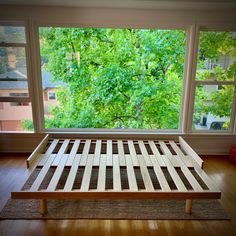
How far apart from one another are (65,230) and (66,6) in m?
2.51

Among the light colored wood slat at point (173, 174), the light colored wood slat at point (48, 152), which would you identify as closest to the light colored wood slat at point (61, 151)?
the light colored wood slat at point (48, 152)

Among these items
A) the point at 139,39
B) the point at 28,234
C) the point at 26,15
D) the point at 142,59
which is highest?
the point at 26,15

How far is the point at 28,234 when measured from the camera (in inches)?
67.4

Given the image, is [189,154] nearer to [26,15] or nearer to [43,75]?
[43,75]

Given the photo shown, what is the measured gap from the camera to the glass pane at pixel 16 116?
3.11 m

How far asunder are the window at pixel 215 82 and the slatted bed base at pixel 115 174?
0.60 m

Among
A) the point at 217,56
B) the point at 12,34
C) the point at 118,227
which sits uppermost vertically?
the point at 12,34

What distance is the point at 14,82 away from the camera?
9.99ft

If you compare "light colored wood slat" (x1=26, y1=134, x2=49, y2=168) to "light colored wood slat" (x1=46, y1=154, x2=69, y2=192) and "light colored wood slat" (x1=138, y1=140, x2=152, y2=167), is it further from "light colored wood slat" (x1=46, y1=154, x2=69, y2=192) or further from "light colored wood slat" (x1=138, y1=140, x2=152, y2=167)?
"light colored wood slat" (x1=138, y1=140, x2=152, y2=167)

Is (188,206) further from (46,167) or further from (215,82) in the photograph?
(215,82)

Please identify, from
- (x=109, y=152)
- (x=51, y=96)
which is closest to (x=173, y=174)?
(x=109, y=152)

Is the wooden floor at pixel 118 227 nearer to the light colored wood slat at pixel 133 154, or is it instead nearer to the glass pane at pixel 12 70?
the light colored wood slat at pixel 133 154

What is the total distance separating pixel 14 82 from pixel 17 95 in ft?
0.60

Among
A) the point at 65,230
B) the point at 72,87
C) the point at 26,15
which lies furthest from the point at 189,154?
the point at 26,15
